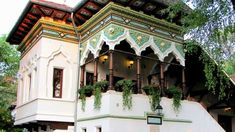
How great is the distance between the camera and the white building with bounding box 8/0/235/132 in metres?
12.9

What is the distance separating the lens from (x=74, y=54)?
15594mm

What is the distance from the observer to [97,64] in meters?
14.5

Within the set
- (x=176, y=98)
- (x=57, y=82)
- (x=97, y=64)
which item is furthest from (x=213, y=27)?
(x=57, y=82)

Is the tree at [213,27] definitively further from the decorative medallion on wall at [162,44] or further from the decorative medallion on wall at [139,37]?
the decorative medallion on wall at [162,44]

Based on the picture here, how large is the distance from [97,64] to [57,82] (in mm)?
2175

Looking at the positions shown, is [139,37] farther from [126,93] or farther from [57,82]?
[57,82]

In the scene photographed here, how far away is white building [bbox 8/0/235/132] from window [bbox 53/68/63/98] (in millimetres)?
14

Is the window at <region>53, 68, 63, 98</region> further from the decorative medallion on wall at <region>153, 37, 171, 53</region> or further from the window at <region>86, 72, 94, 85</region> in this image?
the decorative medallion on wall at <region>153, 37, 171, 53</region>

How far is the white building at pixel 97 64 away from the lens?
12.9 m

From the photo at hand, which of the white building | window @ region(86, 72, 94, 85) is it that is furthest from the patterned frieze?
window @ region(86, 72, 94, 85)

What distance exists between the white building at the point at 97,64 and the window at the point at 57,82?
0.01 meters

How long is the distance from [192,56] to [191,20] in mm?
7785

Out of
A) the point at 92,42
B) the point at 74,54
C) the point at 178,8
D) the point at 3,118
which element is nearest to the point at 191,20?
the point at 178,8

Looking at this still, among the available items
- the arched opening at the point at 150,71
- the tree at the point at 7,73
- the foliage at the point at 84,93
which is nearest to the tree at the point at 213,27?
the foliage at the point at 84,93
